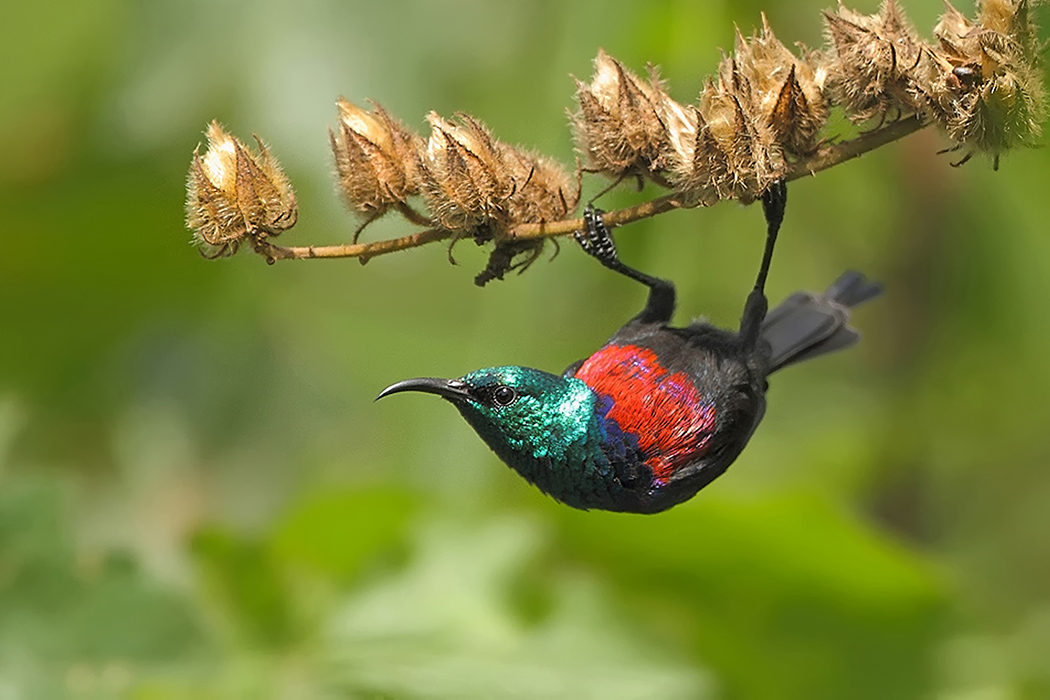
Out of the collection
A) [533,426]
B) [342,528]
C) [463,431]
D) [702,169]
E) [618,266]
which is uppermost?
[463,431]

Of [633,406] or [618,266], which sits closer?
[633,406]

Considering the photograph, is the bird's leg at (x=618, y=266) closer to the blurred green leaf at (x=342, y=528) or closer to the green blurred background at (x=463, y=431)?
the green blurred background at (x=463, y=431)

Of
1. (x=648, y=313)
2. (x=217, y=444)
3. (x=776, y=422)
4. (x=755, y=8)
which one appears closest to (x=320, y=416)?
(x=217, y=444)

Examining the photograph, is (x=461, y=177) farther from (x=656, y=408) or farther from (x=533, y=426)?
(x=656, y=408)

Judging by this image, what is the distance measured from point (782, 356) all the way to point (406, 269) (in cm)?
257

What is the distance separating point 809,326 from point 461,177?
159cm

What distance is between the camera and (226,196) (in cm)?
207

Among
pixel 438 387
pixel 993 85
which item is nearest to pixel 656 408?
pixel 438 387

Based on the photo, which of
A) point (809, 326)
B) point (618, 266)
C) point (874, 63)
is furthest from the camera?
point (809, 326)

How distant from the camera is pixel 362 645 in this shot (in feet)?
12.4

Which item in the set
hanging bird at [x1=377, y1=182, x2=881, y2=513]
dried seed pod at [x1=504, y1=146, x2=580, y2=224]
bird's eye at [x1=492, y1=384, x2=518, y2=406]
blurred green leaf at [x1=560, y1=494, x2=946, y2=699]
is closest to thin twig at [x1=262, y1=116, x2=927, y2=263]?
dried seed pod at [x1=504, y1=146, x2=580, y2=224]

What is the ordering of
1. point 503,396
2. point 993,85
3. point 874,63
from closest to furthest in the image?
point 993,85 → point 874,63 → point 503,396

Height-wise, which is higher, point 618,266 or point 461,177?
point 618,266

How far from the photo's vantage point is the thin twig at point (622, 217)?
78.4 inches
